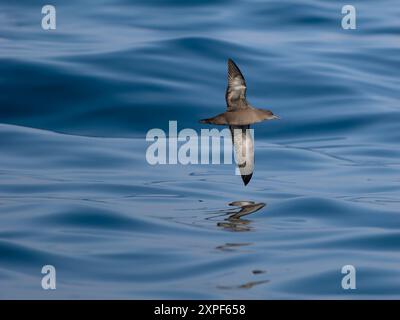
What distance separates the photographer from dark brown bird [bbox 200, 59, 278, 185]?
15.5 metres

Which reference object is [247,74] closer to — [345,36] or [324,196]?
[345,36]

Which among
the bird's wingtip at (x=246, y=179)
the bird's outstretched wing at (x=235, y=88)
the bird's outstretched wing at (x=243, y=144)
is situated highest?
the bird's outstretched wing at (x=235, y=88)

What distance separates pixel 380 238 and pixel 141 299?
4.27 meters

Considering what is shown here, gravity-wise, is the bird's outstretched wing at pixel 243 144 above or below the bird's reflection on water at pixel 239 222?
above

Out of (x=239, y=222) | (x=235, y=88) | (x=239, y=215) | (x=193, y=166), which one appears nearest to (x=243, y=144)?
(x=235, y=88)

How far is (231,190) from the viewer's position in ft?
65.5

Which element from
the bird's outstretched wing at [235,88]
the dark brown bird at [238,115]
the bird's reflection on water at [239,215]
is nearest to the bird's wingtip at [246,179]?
the dark brown bird at [238,115]

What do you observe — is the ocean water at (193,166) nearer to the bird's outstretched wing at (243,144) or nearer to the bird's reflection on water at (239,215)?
the bird's reflection on water at (239,215)

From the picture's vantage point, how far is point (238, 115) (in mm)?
15844

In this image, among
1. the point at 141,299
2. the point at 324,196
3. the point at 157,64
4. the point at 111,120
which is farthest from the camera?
the point at 157,64

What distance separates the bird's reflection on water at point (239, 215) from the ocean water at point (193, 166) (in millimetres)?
47

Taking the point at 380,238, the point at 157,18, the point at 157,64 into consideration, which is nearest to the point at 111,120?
the point at 157,64

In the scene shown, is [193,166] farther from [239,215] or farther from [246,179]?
[246,179]

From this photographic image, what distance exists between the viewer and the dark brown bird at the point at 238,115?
15461mm
